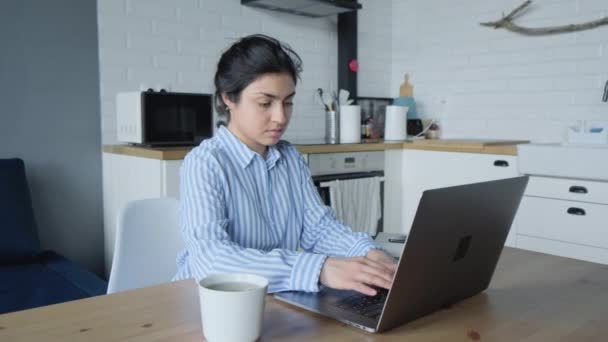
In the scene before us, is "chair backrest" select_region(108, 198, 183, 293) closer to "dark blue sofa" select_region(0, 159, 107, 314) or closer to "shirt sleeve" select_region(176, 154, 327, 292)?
"shirt sleeve" select_region(176, 154, 327, 292)

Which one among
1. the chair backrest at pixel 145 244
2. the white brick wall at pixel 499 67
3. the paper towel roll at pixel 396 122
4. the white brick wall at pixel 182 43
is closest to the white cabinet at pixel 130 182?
the white brick wall at pixel 182 43

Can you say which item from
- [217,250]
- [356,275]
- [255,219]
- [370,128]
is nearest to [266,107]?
[255,219]

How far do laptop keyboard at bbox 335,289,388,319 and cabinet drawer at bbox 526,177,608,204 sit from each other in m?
2.00

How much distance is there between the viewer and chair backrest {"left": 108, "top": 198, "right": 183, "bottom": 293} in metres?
1.38

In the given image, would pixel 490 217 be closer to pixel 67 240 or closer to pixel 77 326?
pixel 77 326

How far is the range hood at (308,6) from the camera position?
3.16 metres

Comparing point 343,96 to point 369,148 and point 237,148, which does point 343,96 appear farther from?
point 237,148

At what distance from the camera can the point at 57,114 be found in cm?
260

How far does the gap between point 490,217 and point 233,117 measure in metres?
0.66

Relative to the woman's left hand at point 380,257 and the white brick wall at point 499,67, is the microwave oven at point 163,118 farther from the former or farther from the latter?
the white brick wall at point 499,67

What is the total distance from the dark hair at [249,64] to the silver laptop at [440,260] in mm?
524

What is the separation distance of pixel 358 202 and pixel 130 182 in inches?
49.2

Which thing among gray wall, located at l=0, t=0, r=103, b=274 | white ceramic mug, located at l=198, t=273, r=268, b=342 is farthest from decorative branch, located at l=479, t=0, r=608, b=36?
white ceramic mug, located at l=198, t=273, r=268, b=342

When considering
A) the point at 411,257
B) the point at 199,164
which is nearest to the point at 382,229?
the point at 199,164
